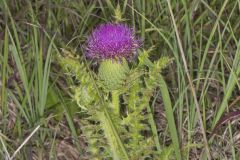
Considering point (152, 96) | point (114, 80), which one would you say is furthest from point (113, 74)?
point (152, 96)

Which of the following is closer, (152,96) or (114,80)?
(114,80)

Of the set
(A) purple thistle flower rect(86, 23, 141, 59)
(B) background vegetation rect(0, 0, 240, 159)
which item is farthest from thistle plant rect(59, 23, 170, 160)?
(B) background vegetation rect(0, 0, 240, 159)

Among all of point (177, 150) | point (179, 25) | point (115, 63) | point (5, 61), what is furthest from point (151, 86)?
point (5, 61)

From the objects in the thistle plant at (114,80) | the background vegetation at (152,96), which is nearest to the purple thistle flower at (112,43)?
the thistle plant at (114,80)

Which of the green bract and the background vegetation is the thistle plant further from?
the background vegetation

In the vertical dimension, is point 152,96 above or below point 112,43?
below

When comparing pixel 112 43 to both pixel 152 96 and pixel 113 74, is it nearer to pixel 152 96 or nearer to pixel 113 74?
pixel 113 74
